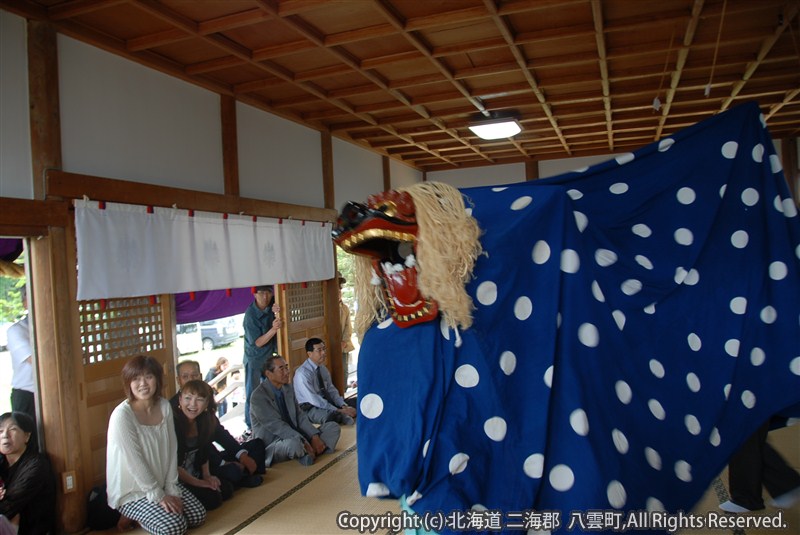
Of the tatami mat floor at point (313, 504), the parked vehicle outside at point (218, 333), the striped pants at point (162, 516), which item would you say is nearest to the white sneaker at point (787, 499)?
the tatami mat floor at point (313, 504)

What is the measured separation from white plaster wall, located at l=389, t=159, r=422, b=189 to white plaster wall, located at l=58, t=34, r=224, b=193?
3.89 meters

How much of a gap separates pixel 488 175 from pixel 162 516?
7213mm

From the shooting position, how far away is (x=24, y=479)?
10.2ft

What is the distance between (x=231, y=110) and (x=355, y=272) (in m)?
3.63

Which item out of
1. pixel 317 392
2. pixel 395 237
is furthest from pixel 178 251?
pixel 395 237

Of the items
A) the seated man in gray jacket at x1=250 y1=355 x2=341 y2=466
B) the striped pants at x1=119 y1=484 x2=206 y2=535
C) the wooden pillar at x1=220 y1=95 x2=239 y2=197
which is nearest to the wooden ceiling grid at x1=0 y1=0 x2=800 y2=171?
the wooden pillar at x1=220 y1=95 x2=239 y2=197

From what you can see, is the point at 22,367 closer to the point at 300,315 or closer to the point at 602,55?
the point at 300,315

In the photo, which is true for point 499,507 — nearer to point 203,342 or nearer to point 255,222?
point 255,222

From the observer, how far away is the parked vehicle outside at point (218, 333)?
9.78 meters

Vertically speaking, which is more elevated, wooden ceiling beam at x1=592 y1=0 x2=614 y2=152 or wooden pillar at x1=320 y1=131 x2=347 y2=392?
wooden ceiling beam at x1=592 y1=0 x2=614 y2=152

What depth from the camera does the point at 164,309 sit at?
4.25 metres

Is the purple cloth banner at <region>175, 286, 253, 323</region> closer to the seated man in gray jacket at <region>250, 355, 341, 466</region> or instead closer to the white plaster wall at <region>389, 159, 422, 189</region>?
the seated man in gray jacket at <region>250, 355, 341, 466</region>

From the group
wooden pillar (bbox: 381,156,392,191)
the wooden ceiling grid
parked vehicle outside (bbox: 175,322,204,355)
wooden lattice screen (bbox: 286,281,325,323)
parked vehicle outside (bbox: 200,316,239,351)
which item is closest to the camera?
the wooden ceiling grid

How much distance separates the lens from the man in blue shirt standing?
529 cm
